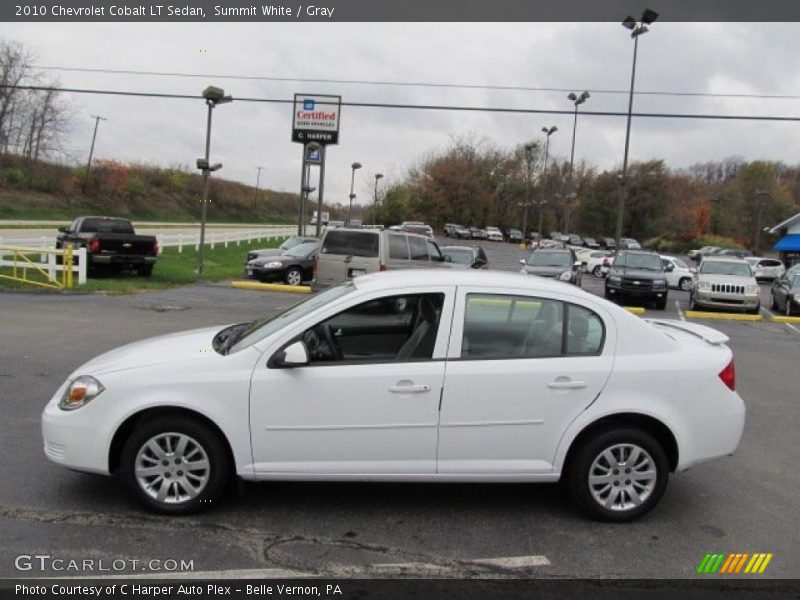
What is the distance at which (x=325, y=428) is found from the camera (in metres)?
4.19

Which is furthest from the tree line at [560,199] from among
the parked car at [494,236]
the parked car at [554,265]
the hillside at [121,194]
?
the parked car at [554,265]

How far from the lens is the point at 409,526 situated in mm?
4270

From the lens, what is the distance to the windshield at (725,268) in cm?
1998

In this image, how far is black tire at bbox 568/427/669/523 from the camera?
434cm

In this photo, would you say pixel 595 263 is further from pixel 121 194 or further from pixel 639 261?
pixel 121 194

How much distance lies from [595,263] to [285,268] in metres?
23.1

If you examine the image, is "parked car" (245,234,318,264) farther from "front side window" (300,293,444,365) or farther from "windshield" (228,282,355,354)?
"front side window" (300,293,444,365)

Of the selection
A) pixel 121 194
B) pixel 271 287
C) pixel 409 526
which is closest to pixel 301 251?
pixel 271 287

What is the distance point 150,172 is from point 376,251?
253 ft

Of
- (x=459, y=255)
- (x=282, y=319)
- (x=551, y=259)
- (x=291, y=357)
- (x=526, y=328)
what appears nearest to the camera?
(x=291, y=357)

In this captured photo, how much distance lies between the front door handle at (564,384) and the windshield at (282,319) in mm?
1485

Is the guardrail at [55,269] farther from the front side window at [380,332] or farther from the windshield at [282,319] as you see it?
the front side window at [380,332]

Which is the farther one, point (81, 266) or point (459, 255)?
point (459, 255)

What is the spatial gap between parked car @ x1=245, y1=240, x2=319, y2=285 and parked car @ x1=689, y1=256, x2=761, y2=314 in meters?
11.6
